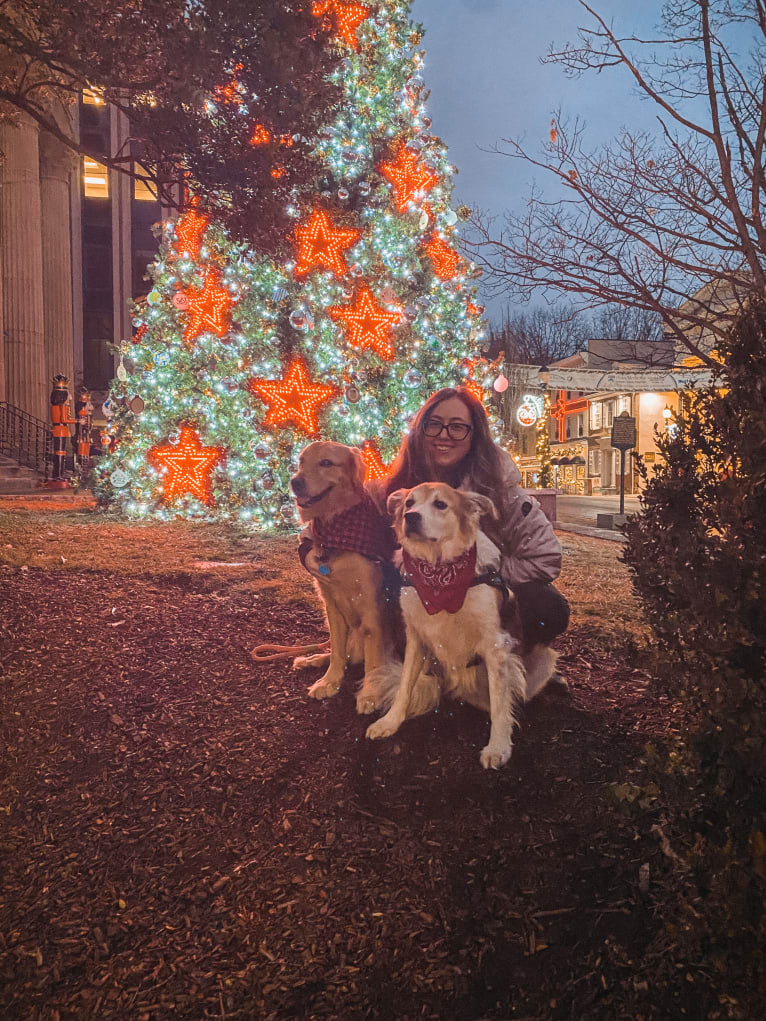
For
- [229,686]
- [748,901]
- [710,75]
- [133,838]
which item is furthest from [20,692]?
[710,75]

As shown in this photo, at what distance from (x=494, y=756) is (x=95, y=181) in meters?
38.7

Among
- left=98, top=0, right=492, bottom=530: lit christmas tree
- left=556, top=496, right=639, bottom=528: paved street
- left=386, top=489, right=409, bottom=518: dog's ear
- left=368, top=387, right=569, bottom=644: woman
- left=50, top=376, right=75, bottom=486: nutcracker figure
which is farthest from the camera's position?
left=50, top=376, right=75, bottom=486: nutcracker figure

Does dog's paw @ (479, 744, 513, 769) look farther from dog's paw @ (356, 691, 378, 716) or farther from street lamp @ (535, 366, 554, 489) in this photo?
street lamp @ (535, 366, 554, 489)

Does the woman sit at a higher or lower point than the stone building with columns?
lower

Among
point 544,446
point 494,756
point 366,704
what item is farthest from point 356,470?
point 544,446

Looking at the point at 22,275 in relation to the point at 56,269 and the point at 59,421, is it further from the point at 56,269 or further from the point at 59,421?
the point at 59,421

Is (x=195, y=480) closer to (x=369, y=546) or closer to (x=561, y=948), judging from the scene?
(x=369, y=546)

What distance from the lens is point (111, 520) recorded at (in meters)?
8.90

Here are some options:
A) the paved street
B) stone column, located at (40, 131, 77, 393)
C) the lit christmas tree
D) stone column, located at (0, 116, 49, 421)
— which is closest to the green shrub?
the lit christmas tree

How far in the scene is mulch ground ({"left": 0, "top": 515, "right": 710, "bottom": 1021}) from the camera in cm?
169

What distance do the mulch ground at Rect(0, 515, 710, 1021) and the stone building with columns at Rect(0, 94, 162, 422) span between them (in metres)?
7.29

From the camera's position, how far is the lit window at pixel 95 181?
32844mm

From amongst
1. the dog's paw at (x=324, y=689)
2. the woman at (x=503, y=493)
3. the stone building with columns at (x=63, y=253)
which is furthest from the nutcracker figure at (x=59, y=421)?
the woman at (x=503, y=493)

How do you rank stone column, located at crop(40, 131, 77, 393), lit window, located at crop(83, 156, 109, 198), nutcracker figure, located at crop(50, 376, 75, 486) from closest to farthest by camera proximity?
nutcracker figure, located at crop(50, 376, 75, 486)
stone column, located at crop(40, 131, 77, 393)
lit window, located at crop(83, 156, 109, 198)
